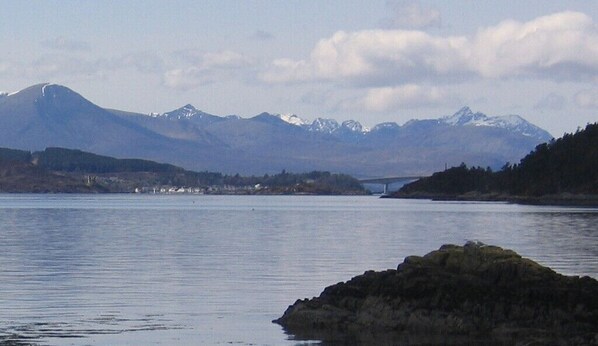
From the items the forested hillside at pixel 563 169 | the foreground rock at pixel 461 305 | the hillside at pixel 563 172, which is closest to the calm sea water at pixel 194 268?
the foreground rock at pixel 461 305

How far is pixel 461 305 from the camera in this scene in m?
29.8

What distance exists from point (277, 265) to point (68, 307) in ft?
53.6

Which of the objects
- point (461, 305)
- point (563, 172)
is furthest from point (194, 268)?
point (563, 172)

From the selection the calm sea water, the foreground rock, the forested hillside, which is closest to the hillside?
the forested hillside

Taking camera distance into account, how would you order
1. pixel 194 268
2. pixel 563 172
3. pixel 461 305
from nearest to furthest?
pixel 461 305, pixel 194 268, pixel 563 172

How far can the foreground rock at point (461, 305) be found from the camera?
28.8 m

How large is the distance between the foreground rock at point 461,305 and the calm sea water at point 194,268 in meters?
1.70

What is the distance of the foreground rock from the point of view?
28.8m

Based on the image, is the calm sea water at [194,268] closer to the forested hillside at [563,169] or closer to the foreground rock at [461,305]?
the foreground rock at [461,305]

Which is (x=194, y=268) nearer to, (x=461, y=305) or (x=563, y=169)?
(x=461, y=305)

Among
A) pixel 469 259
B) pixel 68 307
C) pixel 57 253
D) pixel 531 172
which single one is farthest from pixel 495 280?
pixel 531 172

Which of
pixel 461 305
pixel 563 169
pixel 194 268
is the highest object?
pixel 563 169

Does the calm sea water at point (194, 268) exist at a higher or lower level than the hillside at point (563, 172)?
lower

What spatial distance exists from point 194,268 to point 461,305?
21.3 meters
